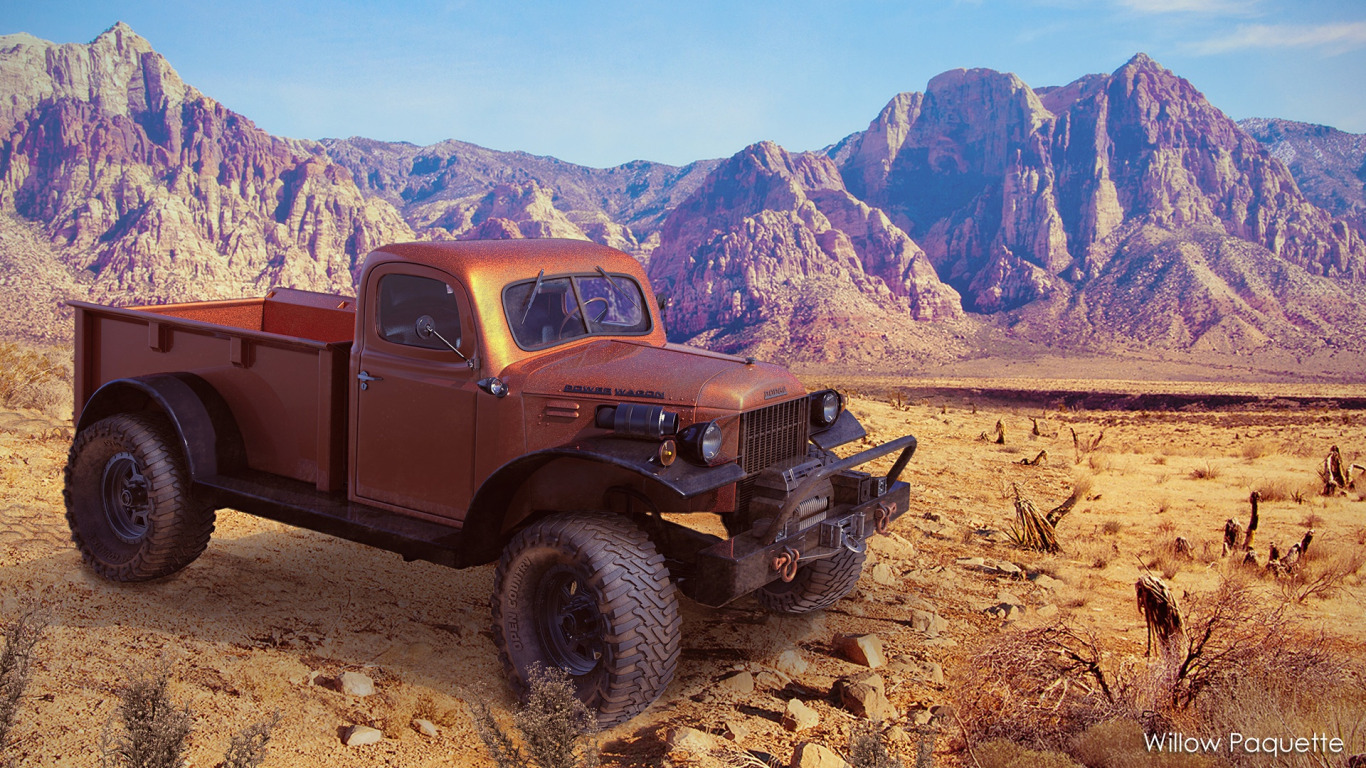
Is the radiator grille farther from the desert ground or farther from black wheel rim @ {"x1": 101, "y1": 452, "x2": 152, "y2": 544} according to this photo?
black wheel rim @ {"x1": 101, "y1": 452, "x2": 152, "y2": 544}

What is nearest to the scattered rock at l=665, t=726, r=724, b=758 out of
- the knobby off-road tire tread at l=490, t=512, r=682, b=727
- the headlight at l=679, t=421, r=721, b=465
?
the knobby off-road tire tread at l=490, t=512, r=682, b=727

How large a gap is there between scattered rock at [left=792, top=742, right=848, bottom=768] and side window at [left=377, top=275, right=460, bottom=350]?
296 cm

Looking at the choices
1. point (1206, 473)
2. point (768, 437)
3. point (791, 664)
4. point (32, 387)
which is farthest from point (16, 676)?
point (1206, 473)

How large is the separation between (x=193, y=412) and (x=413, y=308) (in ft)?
5.71

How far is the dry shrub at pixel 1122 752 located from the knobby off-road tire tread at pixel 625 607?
75.8 inches

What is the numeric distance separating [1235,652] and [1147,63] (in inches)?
5458

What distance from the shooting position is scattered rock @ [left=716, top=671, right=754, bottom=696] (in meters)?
5.16

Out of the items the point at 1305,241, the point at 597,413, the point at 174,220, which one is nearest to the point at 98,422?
the point at 597,413

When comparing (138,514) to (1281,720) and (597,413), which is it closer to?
(597,413)

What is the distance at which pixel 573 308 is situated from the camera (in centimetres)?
575

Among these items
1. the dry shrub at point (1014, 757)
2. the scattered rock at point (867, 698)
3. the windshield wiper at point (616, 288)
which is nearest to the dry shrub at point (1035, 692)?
the dry shrub at point (1014, 757)

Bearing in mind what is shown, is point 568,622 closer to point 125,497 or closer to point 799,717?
point 799,717

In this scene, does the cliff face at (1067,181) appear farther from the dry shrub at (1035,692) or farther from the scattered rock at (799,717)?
the scattered rock at (799,717)

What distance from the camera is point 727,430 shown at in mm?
4848
